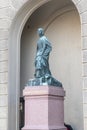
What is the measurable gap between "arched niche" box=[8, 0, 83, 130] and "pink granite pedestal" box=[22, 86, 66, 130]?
2203mm

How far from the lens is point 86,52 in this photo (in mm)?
10945

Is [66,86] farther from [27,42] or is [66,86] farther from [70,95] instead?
[27,42]

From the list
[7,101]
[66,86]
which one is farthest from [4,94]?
[66,86]

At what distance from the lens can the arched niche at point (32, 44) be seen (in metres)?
12.5

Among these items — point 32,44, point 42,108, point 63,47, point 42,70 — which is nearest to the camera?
point 42,108

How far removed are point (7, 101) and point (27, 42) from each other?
2768 mm

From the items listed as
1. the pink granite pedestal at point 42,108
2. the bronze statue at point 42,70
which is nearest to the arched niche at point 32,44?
the bronze statue at point 42,70

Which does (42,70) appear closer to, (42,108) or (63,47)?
(42,108)

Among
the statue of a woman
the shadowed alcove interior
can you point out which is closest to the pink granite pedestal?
the statue of a woman

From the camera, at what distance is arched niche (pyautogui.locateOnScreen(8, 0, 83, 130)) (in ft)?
41.0

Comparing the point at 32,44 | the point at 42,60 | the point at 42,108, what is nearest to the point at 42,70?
the point at 42,60

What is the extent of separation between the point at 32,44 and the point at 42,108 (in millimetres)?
4471

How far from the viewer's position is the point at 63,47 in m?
13.5

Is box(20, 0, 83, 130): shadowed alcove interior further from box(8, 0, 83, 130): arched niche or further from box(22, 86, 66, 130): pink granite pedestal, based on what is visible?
box(22, 86, 66, 130): pink granite pedestal
